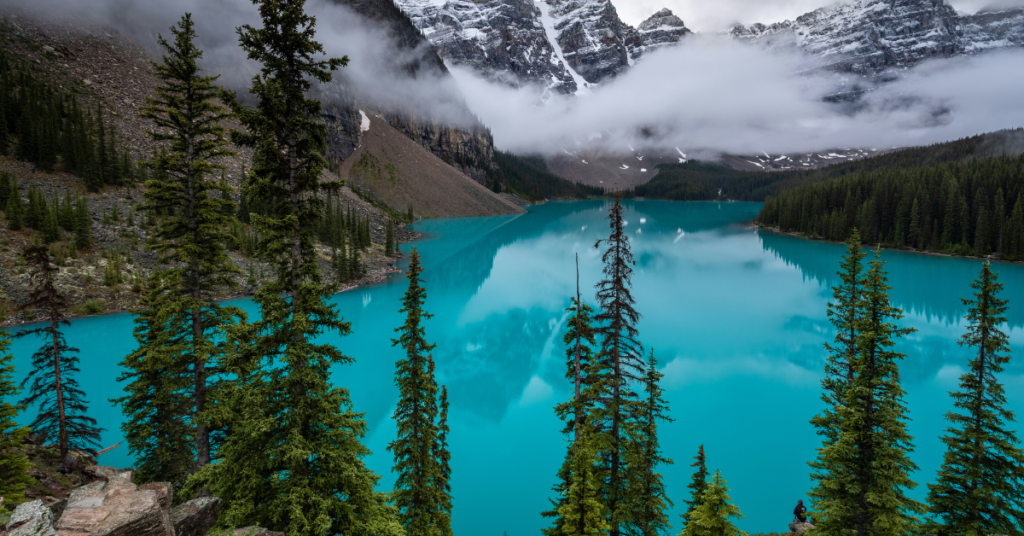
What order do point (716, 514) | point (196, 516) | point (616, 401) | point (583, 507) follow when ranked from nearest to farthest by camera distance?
point (196, 516), point (716, 514), point (583, 507), point (616, 401)

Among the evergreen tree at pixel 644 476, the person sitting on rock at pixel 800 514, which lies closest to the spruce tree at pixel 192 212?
the evergreen tree at pixel 644 476

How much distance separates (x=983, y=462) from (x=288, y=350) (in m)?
16.1

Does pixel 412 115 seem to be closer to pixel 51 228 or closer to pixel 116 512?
pixel 51 228

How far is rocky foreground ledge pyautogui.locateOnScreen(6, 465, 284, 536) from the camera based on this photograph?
5906 millimetres

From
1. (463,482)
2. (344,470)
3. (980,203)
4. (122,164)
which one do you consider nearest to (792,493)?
(463,482)

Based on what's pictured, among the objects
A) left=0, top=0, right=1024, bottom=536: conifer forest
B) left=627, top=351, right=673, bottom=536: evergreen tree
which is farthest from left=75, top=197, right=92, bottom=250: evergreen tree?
left=627, top=351, right=673, bottom=536: evergreen tree

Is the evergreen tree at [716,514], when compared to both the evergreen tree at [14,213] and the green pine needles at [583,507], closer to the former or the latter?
the green pine needles at [583,507]

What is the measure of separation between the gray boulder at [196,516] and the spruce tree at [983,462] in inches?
621

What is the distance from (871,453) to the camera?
30.3 feet

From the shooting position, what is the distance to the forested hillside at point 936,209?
66375 mm

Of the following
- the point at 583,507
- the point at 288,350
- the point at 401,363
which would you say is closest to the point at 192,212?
the point at 288,350

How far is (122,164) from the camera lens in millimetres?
49188

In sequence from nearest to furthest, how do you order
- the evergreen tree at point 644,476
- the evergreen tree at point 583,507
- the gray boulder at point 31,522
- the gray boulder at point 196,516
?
the gray boulder at point 31,522, the gray boulder at point 196,516, the evergreen tree at point 583,507, the evergreen tree at point 644,476

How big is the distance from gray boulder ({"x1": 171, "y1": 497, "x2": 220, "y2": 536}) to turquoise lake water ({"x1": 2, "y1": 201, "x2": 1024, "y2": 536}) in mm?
9891
